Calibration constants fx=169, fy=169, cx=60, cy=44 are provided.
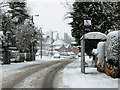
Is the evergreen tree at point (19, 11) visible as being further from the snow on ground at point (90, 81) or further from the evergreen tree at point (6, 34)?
the snow on ground at point (90, 81)

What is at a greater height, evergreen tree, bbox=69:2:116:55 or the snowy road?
evergreen tree, bbox=69:2:116:55

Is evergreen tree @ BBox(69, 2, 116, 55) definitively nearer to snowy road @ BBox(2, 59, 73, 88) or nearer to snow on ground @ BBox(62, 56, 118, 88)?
snowy road @ BBox(2, 59, 73, 88)

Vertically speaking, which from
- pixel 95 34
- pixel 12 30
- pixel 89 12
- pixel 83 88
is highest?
pixel 89 12

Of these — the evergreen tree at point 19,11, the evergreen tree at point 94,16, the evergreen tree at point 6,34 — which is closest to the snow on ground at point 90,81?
the evergreen tree at point 94,16

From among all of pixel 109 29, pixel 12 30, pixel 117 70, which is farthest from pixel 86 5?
pixel 117 70

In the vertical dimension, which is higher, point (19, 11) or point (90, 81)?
point (19, 11)

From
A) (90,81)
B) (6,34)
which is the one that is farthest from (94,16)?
(90,81)

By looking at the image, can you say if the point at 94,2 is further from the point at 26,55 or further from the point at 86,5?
Answer: the point at 26,55

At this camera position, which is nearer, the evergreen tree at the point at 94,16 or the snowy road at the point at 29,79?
the snowy road at the point at 29,79

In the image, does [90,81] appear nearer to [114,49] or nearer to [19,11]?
[114,49]


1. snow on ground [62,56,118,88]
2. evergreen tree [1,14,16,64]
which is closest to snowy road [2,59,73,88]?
snow on ground [62,56,118,88]

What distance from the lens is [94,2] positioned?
1952 centimetres

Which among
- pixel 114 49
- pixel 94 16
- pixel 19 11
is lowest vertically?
pixel 114 49

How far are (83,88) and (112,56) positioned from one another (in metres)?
2.96
